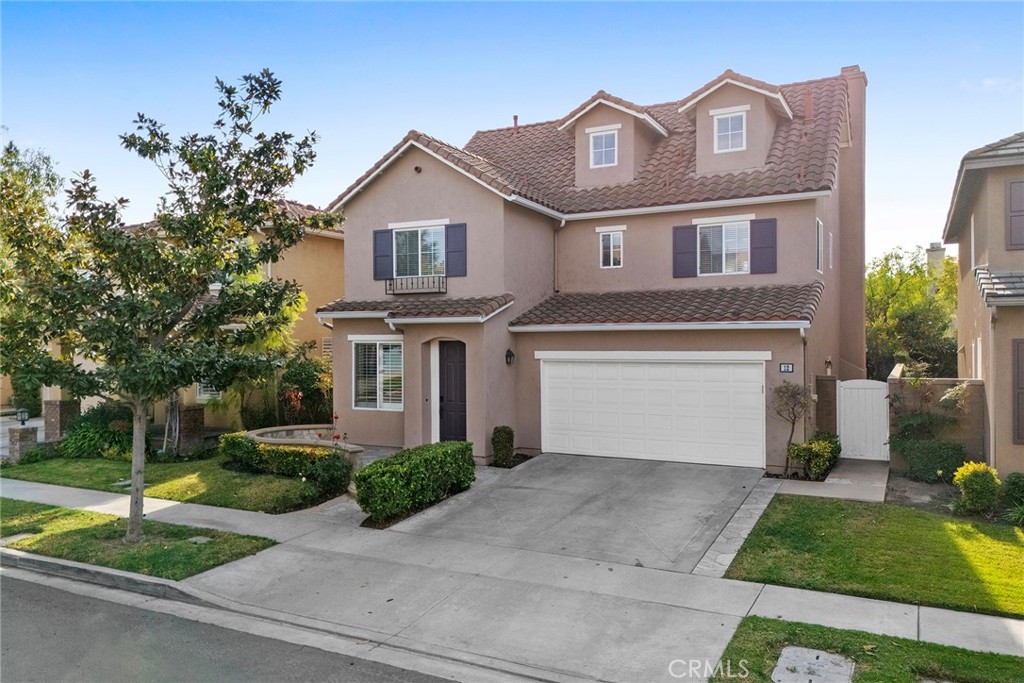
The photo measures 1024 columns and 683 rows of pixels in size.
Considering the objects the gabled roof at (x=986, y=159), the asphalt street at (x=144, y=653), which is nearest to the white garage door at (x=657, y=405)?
the gabled roof at (x=986, y=159)

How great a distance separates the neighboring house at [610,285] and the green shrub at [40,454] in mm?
7008

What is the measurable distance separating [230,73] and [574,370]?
8870 millimetres

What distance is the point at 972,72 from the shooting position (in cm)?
1102

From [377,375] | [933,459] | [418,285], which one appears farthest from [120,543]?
[933,459]

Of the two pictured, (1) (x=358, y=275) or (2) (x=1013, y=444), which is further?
(1) (x=358, y=275)

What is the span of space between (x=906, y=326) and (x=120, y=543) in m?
26.1

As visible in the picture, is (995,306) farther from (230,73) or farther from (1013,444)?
(230,73)

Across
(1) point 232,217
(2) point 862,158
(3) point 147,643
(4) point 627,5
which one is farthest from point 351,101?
(2) point 862,158

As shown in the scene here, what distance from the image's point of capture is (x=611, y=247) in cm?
1728

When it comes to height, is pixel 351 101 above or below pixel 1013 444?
above

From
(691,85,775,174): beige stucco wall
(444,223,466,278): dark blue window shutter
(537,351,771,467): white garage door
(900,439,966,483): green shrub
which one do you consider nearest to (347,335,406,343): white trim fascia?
(444,223,466,278): dark blue window shutter

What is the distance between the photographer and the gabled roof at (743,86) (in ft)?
53.1
